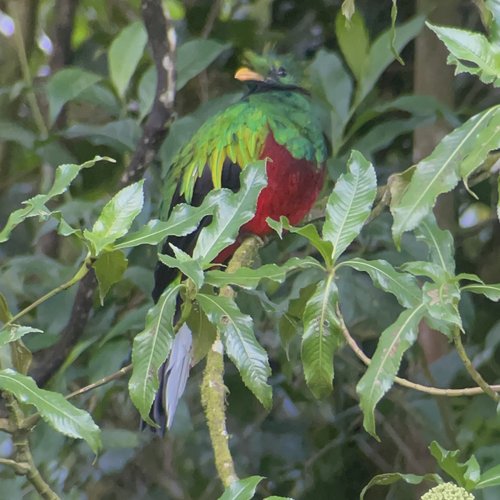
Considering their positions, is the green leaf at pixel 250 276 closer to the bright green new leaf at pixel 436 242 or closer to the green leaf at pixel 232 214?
the green leaf at pixel 232 214

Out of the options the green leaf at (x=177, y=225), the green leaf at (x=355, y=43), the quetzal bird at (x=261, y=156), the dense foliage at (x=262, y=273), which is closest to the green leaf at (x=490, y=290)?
the dense foliage at (x=262, y=273)

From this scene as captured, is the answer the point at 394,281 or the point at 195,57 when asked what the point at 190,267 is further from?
the point at 195,57

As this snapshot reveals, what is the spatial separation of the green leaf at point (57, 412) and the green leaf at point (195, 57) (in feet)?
3.41

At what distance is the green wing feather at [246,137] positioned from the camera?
1.68 m

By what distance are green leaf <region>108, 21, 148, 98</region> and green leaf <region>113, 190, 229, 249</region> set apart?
3.05ft

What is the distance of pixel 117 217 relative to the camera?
856 millimetres

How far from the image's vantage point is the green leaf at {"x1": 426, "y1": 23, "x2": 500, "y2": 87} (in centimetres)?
79

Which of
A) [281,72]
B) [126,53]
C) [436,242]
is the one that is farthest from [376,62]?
[436,242]

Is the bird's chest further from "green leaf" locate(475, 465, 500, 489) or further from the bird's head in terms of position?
"green leaf" locate(475, 465, 500, 489)

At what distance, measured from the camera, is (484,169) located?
1.31 meters

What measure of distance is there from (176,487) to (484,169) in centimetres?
107

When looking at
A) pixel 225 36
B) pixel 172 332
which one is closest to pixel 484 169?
pixel 172 332

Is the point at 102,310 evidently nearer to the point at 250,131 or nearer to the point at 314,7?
the point at 250,131

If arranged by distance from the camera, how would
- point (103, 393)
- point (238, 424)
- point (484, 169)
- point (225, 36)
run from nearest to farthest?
point (484, 169)
point (103, 393)
point (238, 424)
point (225, 36)
